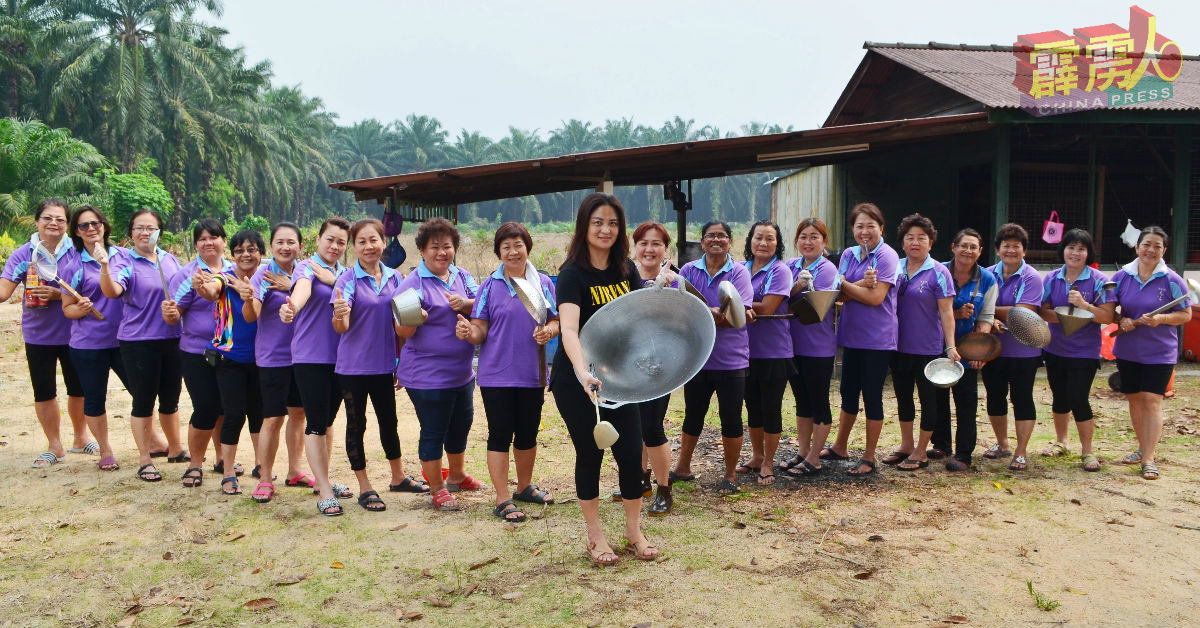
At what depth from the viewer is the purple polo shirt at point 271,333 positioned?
4270mm

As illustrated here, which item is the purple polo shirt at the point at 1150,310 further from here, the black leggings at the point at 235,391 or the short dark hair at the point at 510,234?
the black leggings at the point at 235,391

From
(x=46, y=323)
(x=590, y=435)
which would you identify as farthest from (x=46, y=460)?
(x=590, y=435)

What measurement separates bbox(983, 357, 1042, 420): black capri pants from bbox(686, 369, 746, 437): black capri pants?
1.86m

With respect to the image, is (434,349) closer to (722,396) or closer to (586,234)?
(586,234)

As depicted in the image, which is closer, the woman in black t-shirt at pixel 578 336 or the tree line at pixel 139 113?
the woman in black t-shirt at pixel 578 336

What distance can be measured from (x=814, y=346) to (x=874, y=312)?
413 mm

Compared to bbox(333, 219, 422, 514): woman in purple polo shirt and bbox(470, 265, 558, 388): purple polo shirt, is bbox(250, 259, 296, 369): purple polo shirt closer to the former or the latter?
bbox(333, 219, 422, 514): woman in purple polo shirt

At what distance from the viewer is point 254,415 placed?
4.69 m

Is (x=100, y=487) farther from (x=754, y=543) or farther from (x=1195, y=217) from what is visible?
(x=1195, y=217)

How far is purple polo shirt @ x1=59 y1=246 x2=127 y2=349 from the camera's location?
16.4ft

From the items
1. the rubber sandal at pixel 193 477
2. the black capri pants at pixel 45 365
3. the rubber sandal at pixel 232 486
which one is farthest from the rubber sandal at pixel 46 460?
the rubber sandal at pixel 232 486

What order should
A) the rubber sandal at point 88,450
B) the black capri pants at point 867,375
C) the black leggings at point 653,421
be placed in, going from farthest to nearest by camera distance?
the rubber sandal at point 88,450 < the black capri pants at point 867,375 < the black leggings at point 653,421

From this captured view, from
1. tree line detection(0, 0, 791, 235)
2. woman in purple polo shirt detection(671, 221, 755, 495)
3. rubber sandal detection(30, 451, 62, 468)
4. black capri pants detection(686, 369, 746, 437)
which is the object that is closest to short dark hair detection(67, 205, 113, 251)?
rubber sandal detection(30, 451, 62, 468)

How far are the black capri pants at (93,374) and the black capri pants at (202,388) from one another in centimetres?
Result: 77
